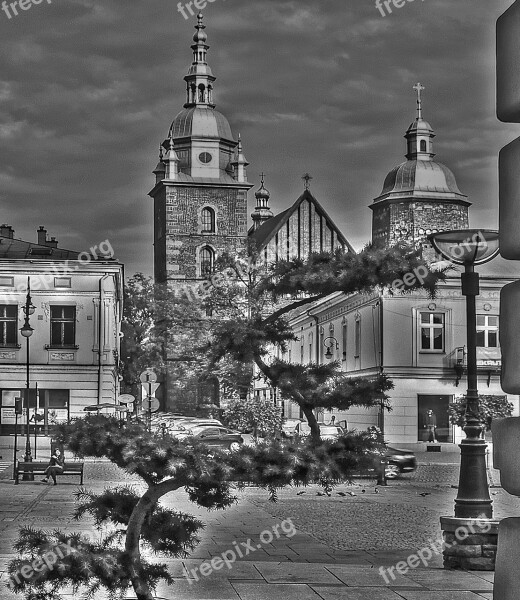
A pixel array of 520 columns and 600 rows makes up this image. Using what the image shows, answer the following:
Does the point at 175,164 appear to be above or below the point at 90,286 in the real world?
above

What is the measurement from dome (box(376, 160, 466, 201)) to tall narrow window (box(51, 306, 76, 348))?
1795 inches

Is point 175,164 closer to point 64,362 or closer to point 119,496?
point 64,362

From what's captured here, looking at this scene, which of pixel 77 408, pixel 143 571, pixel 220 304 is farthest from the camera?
pixel 220 304

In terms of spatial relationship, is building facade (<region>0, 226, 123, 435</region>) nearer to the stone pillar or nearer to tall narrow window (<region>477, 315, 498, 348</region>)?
tall narrow window (<region>477, 315, 498, 348</region>)

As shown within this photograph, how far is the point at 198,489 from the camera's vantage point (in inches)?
359

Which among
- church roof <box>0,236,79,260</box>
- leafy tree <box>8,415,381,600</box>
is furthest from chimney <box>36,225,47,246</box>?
leafy tree <box>8,415,381,600</box>

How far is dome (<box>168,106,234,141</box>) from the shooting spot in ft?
326

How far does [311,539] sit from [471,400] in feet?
15.2

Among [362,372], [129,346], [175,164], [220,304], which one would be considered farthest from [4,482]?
[175,164]

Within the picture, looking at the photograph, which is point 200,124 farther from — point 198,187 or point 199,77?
point 198,187

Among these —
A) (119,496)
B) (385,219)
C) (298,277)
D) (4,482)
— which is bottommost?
(4,482)

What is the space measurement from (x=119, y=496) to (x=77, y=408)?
4682 cm

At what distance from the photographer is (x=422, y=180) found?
313ft

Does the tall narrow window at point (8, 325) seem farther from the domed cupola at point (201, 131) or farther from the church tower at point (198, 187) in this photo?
Result: the domed cupola at point (201, 131)
